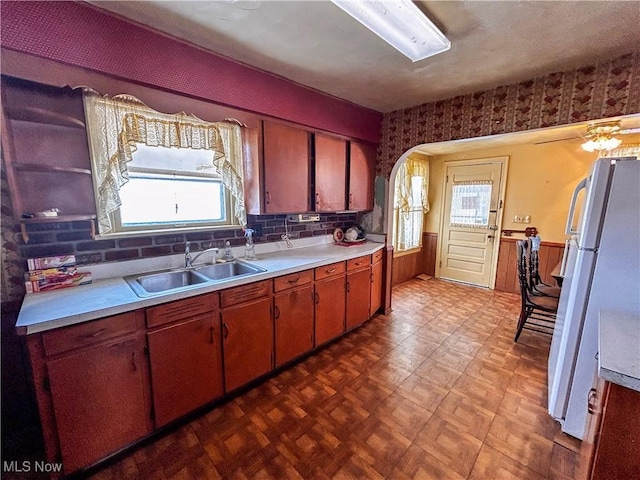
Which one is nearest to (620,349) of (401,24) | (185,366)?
(401,24)

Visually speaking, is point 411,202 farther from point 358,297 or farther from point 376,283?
point 358,297

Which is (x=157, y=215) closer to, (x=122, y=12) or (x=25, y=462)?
(x=122, y=12)

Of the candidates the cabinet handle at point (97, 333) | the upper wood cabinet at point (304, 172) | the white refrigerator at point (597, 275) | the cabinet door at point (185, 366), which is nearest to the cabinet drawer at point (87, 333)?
the cabinet handle at point (97, 333)

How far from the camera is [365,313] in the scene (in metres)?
3.05

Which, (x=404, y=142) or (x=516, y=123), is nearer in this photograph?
(x=516, y=123)

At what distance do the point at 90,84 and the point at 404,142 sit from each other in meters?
2.72

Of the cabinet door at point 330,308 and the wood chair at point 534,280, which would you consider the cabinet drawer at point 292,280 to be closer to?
the cabinet door at point 330,308

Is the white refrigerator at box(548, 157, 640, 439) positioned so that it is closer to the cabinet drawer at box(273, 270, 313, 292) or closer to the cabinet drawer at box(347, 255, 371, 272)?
the cabinet drawer at box(347, 255, 371, 272)

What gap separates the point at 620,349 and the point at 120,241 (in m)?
2.66

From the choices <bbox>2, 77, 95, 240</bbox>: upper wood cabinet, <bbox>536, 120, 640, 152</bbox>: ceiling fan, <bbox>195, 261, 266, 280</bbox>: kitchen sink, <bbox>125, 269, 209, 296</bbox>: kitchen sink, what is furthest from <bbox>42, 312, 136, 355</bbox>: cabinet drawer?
<bbox>536, 120, 640, 152</bbox>: ceiling fan

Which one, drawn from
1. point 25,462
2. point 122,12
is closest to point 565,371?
point 25,462

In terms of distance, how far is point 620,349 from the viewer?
1.03m

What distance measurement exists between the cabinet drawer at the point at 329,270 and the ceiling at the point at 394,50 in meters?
1.62

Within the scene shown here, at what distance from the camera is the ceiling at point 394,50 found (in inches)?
55.4
